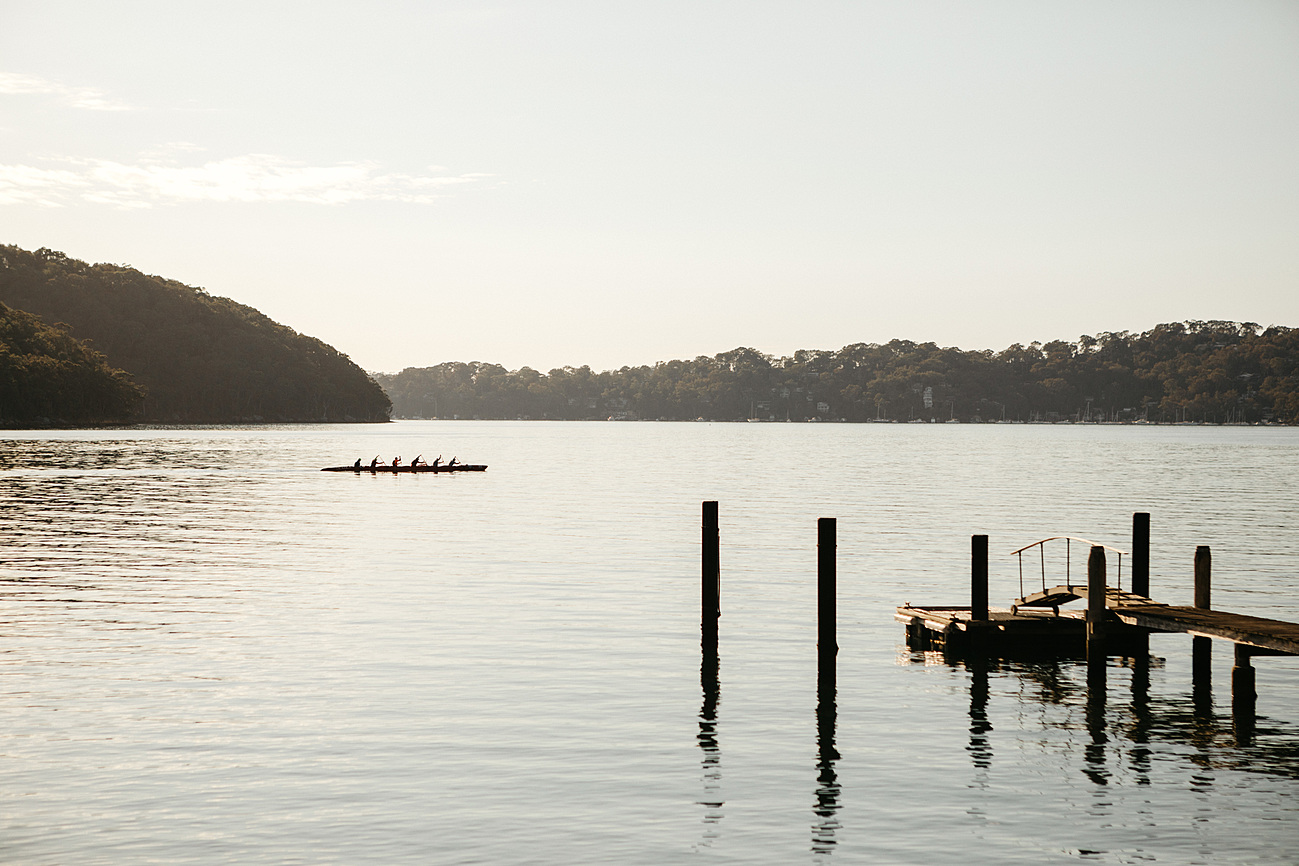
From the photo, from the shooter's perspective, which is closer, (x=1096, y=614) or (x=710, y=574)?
(x=1096, y=614)

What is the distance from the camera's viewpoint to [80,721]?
58.9 feet

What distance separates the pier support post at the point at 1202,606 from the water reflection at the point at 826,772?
6.59 meters

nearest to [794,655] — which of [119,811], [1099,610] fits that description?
[1099,610]

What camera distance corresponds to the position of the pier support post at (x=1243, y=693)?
62.1 feet

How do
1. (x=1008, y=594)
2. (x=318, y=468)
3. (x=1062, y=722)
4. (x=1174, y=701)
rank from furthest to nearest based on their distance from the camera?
(x=318, y=468)
(x=1008, y=594)
(x=1174, y=701)
(x=1062, y=722)

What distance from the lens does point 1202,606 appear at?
22156mm

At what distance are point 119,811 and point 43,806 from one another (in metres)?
0.94

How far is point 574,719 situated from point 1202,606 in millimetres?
11852

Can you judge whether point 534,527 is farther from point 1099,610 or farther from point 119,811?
point 119,811

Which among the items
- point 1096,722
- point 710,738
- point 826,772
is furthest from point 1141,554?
point 826,772

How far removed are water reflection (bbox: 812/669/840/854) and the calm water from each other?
2.3 inches

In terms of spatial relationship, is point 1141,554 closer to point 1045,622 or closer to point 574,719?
point 1045,622

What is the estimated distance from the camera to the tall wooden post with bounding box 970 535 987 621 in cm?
2312

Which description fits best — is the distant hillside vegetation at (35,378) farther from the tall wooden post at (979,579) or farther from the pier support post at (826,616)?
the pier support post at (826,616)
